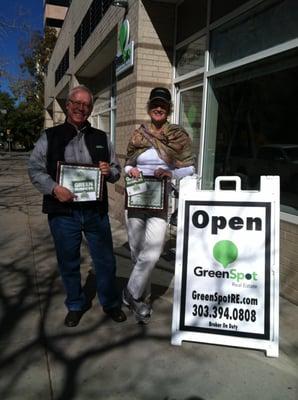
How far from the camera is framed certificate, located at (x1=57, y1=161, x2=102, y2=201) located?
3.32 meters

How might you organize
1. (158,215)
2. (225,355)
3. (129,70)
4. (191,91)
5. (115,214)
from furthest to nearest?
1. (115,214)
2. (129,70)
3. (191,91)
4. (158,215)
5. (225,355)

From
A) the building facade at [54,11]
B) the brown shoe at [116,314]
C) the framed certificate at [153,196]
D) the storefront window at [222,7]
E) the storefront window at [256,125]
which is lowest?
the brown shoe at [116,314]

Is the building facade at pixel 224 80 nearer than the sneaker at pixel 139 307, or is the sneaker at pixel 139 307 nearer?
the sneaker at pixel 139 307

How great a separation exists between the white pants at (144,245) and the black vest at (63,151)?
36 cm

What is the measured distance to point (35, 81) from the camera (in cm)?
4919

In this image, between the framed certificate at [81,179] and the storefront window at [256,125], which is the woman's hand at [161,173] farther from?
the storefront window at [256,125]

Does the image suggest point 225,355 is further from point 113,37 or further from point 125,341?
point 113,37

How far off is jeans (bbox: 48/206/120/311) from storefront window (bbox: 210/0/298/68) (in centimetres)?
271

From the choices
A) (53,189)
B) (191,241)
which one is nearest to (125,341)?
(191,241)

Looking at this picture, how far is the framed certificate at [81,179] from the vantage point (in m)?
3.32

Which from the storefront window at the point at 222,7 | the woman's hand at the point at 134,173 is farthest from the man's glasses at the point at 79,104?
the storefront window at the point at 222,7

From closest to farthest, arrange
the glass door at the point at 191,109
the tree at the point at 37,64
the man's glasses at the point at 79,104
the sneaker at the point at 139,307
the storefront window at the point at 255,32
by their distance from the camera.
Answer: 1. the man's glasses at the point at 79,104
2. the sneaker at the point at 139,307
3. the storefront window at the point at 255,32
4. the glass door at the point at 191,109
5. the tree at the point at 37,64

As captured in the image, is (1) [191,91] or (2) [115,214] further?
(2) [115,214]

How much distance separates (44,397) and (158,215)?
1.62 meters
